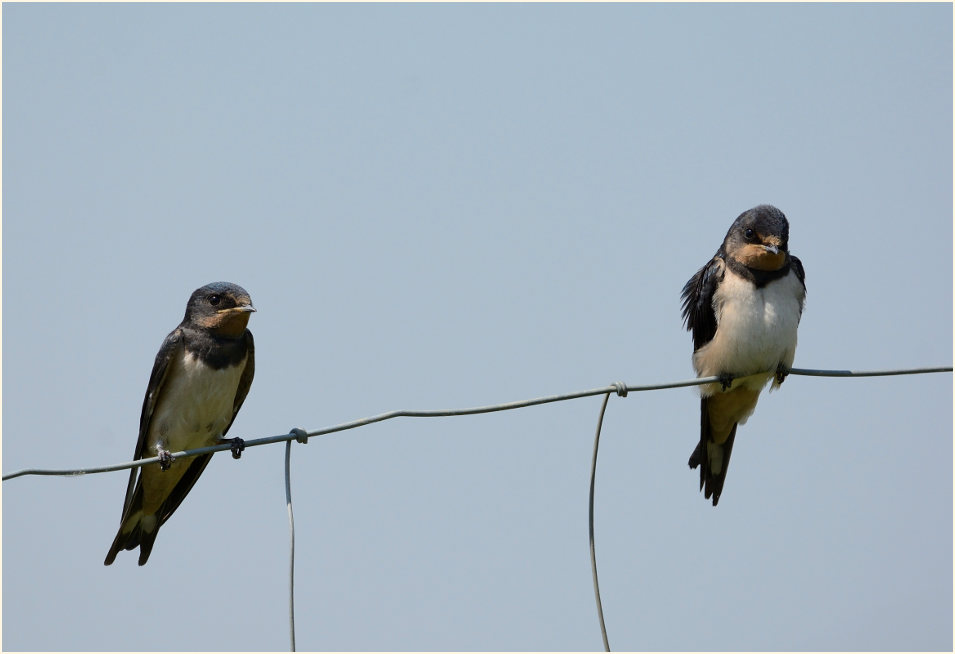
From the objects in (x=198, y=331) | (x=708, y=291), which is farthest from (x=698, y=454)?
(x=198, y=331)

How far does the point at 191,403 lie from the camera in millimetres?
7559

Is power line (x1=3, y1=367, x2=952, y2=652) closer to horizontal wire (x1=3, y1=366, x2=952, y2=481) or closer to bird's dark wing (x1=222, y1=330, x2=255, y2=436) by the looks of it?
horizontal wire (x1=3, y1=366, x2=952, y2=481)

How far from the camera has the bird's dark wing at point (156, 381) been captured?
760 cm

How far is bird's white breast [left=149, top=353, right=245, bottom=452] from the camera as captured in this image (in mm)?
7520

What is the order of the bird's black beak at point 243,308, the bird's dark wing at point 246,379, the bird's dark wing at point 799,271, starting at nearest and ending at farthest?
1. the bird's dark wing at point 799,271
2. the bird's black beak at point 243,308
3. the bird's dark wing at point 246,379

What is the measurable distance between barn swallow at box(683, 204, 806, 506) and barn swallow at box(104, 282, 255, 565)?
9.30 feet

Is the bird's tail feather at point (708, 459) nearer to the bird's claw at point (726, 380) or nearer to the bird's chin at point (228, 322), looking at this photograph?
the bird's claw at point (726, 380)

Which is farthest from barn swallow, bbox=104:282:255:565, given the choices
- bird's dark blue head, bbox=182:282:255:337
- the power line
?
the power line

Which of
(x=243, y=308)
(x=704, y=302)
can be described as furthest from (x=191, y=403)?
(x=704, y=302)

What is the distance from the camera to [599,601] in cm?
455

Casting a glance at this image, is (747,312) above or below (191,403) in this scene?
above

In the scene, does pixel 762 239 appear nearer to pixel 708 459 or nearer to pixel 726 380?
pixel 726 380

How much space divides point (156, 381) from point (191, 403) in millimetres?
282

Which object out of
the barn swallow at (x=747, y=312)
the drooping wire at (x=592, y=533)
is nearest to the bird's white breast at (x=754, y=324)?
the barn swallow at (x=747, y=312)
